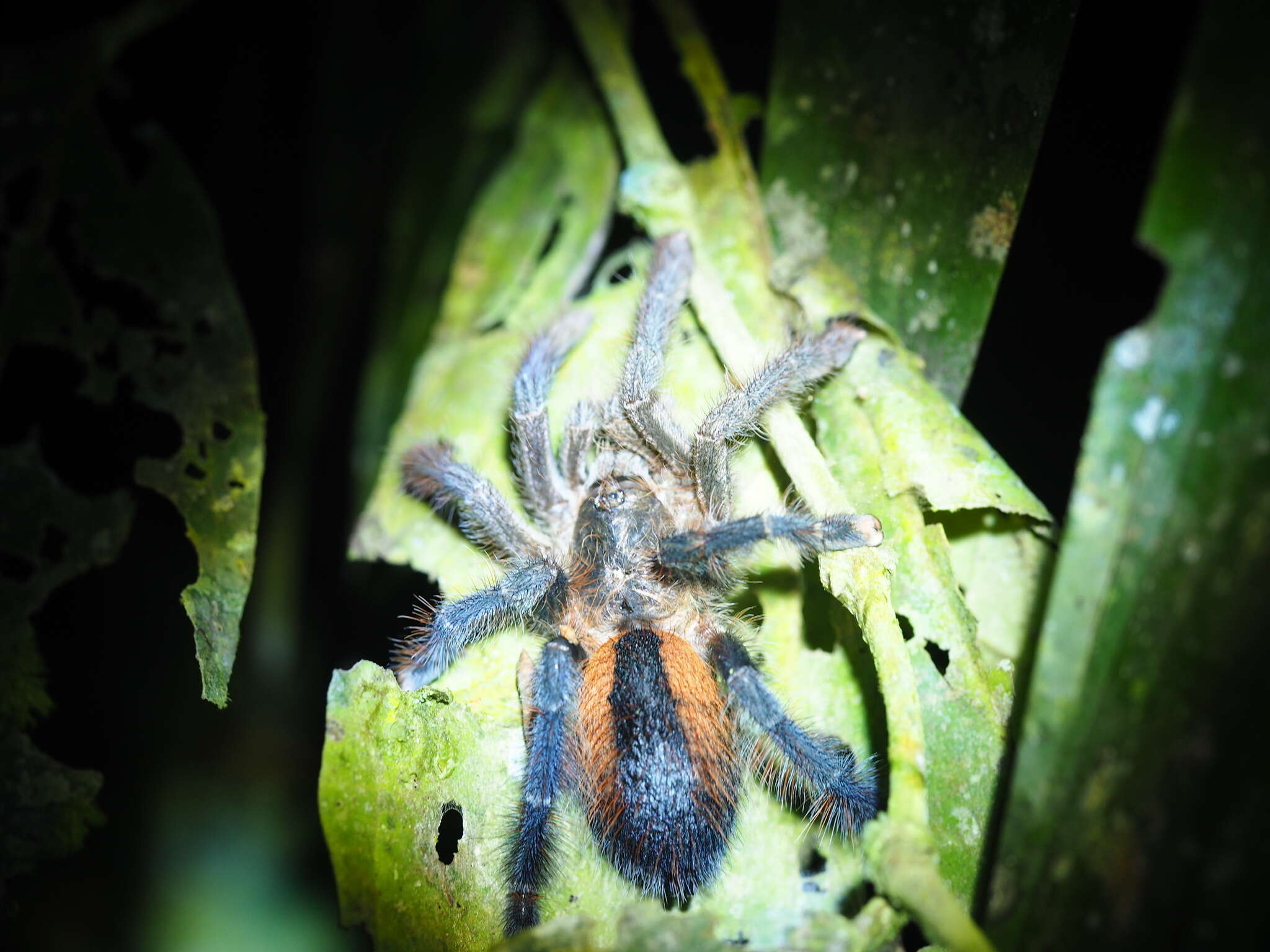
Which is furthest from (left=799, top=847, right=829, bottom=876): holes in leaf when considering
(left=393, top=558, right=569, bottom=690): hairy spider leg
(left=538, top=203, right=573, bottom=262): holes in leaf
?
(left=538, top=203, right=573, bottom=262): holes in leaf

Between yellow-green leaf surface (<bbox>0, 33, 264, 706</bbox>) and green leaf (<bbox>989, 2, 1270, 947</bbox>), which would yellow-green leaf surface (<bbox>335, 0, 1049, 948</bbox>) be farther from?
yellow-green leaf surface (<bbox>0, 33, 264, 706</bbox>)

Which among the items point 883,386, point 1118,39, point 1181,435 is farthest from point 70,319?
point 1118,39

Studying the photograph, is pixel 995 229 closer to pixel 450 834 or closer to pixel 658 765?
pixel 658 765

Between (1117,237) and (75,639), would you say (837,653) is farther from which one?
(75,639)

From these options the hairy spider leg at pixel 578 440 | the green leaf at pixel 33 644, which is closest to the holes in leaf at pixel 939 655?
the hairy spider leg at pixel 578 440

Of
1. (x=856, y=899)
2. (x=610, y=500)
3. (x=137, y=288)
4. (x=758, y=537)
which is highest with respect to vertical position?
(x=137, y=288)

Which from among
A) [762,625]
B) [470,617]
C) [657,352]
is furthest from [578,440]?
[762,625]
